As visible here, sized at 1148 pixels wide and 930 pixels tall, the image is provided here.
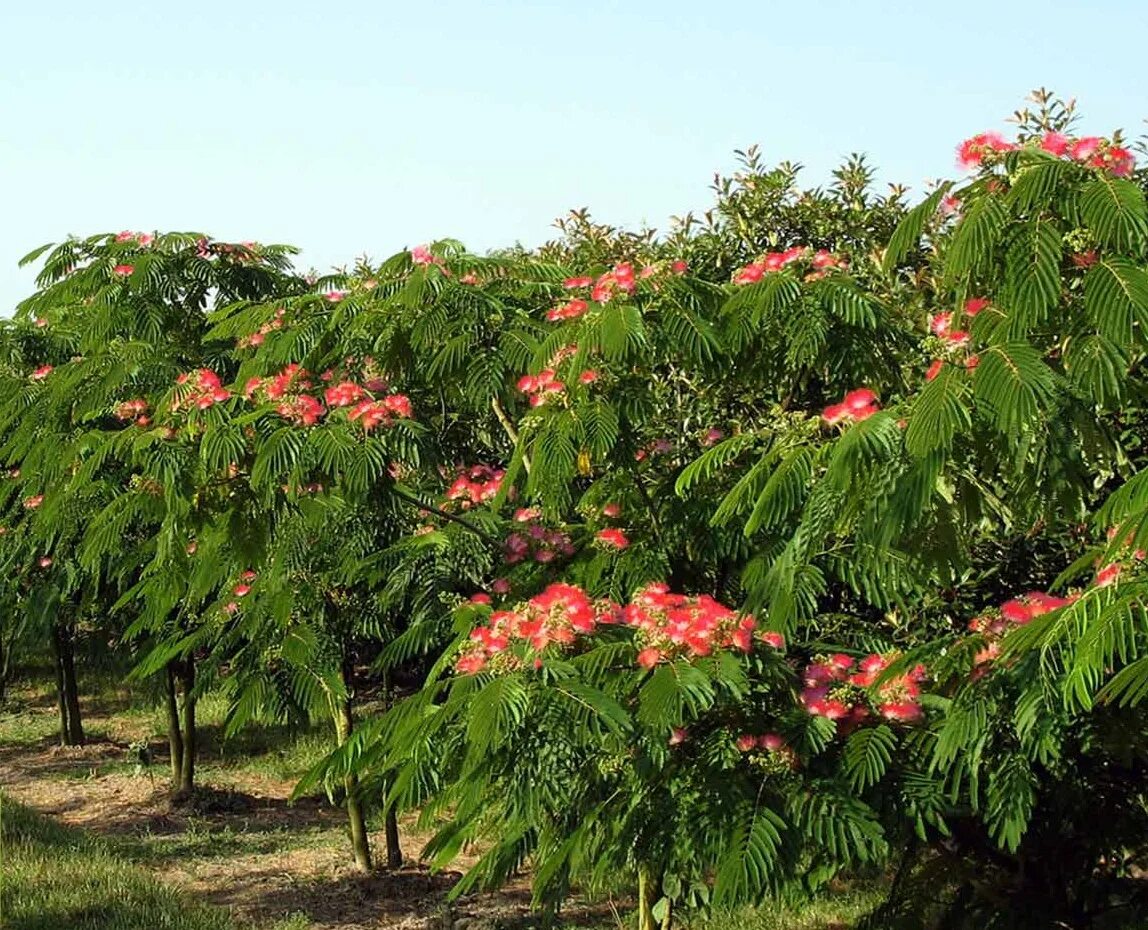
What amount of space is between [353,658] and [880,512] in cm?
572

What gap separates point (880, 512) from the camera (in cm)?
360

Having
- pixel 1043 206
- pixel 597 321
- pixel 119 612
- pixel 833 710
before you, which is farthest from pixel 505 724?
pixel 119 612

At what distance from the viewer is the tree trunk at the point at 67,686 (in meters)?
14.0

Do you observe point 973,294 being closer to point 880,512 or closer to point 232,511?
point 880,512

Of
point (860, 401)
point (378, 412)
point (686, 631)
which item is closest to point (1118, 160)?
point (860, 401)

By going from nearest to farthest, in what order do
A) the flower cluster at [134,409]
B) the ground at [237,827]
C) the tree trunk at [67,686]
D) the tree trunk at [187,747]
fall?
the flower cluster at [134,409] < the ground at [237,827] < the tree trunk at [187,747] < the tree trunk at [67,686]

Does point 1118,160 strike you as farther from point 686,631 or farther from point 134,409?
point 134,409

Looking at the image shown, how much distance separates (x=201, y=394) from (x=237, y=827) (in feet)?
19.5

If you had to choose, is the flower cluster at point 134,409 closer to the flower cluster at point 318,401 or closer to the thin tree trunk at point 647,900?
the flower cluster at point 318,401

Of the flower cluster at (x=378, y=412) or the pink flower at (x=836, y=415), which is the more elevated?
the flower cluster at (x=378, y=412)

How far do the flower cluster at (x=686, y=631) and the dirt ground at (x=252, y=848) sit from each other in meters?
3.69

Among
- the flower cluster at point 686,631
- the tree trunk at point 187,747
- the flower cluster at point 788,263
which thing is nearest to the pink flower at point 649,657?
the flower cluster at point 686,631

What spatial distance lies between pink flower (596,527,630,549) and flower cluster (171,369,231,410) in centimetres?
161

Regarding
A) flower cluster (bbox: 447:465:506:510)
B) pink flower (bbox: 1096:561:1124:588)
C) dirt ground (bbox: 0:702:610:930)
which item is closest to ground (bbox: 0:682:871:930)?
dirt ground (bbox: 0:702:610:930)
